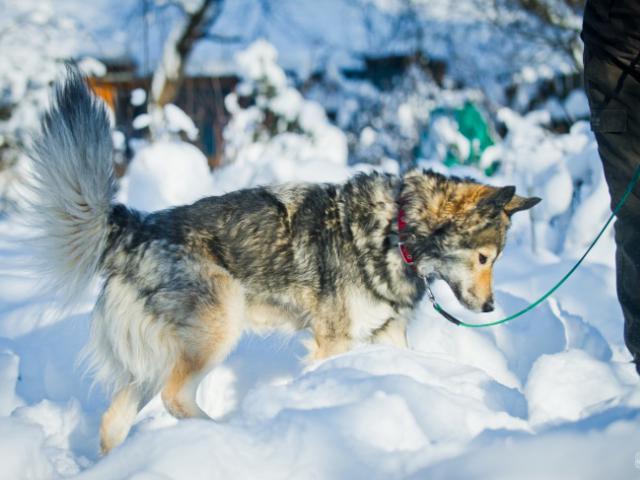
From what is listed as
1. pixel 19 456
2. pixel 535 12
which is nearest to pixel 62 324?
pixel 19 456

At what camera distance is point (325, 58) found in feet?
47.9

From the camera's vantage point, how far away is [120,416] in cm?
304

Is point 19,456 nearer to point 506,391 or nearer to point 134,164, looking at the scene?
point 506,391

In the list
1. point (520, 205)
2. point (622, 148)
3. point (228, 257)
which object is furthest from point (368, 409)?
point (520, 205)

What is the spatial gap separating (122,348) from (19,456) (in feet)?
3.78

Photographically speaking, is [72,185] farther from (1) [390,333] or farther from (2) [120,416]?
(1) [390,333]

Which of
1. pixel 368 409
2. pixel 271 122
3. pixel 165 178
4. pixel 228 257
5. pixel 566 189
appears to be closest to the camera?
pixel 368 409

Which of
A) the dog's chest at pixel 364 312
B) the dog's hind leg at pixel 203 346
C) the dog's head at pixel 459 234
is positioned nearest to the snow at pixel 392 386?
the dog's hind leg at pixel 203 346

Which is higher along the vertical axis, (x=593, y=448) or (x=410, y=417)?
(x=593, y=448)

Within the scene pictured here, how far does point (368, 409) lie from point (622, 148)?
5.38 feet

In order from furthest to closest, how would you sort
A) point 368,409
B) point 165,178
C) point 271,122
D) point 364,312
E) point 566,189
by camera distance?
point 271,122 < point 165,178 < point 566,189 < point 364,312 < point 368,409

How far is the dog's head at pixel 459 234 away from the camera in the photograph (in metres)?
3.31

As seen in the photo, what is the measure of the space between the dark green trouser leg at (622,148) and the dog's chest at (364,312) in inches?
44.7

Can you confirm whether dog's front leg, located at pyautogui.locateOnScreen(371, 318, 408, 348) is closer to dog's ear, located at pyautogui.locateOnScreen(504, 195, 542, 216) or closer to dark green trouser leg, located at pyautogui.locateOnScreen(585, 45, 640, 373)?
dog's ear, located at pyautogui.locateOnScreen(504, 195, 542, 216)
